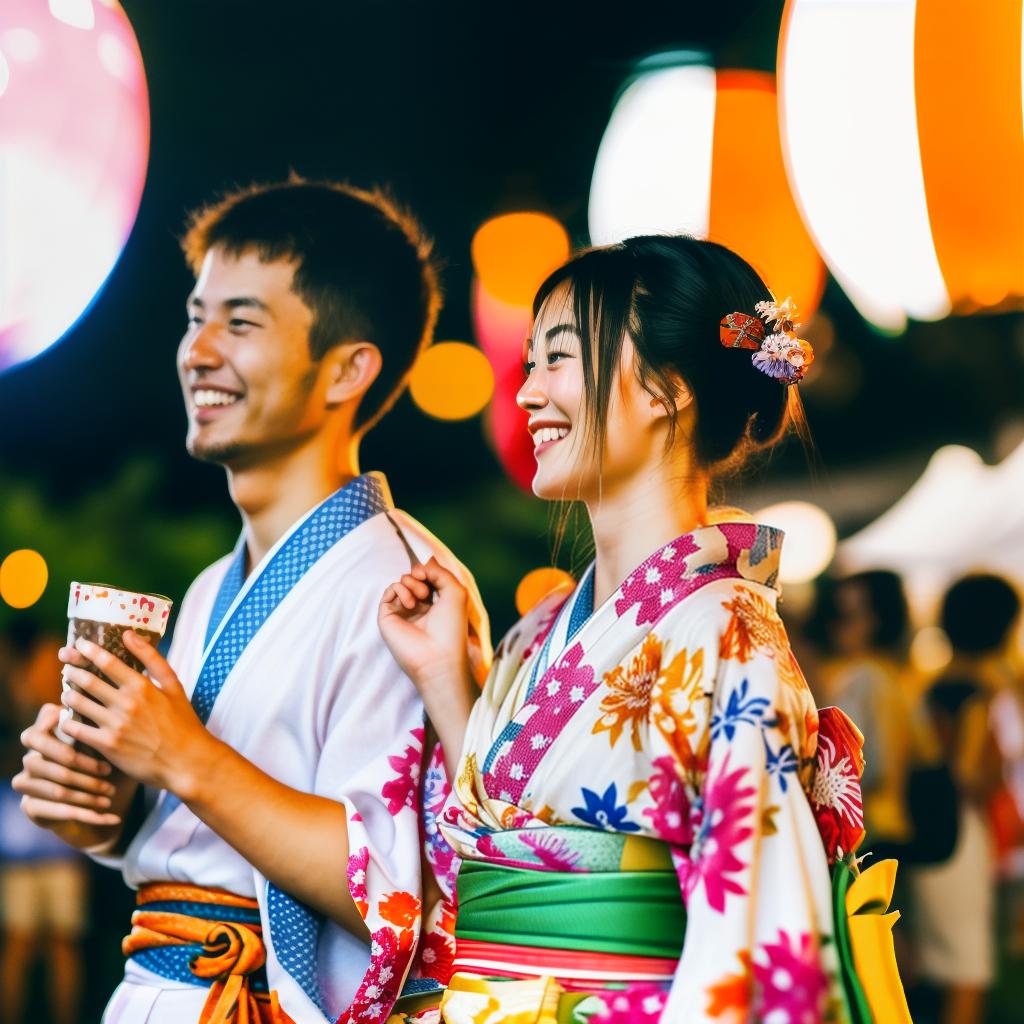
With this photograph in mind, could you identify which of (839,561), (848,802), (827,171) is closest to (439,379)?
(839,561)

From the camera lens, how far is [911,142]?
282 cm

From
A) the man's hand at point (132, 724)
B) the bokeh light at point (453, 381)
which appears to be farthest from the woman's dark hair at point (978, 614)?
the man's hand at point (132, 724)

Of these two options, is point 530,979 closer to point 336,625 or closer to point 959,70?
point 336,625

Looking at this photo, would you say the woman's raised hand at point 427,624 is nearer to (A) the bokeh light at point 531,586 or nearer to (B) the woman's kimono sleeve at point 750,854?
(B) the woman's kimono sleeve at point 750,854

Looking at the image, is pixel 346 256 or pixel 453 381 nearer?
pixel 346 256

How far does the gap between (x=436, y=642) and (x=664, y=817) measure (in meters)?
0.62

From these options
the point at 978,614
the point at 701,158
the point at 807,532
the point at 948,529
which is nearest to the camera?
the point at 701,158

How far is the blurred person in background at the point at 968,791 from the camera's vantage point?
5.00m

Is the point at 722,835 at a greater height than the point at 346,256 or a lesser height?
lesser

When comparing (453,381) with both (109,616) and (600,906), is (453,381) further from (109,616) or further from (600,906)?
(600,906)

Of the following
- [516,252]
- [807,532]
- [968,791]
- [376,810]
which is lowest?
[376,810]

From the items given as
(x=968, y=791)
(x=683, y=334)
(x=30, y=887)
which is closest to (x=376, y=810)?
(x=683, y=334)

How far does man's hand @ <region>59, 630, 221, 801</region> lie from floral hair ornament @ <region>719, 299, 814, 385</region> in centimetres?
113

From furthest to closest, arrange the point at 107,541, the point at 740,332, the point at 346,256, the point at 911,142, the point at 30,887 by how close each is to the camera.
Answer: the point at 107,541 → the point at 30,887 → the point at 911,142 → the point at 346,256 → the point at 740,332
